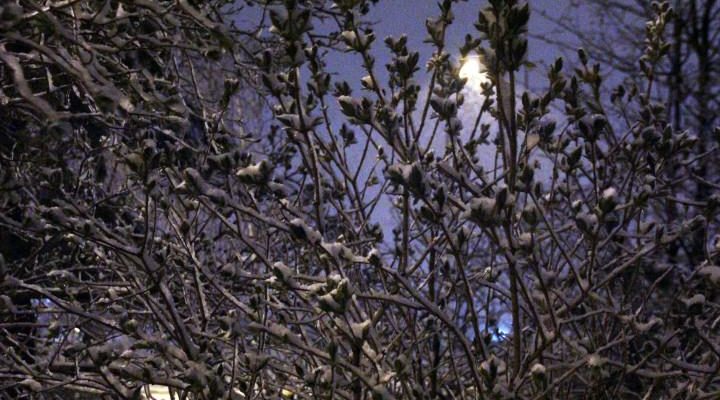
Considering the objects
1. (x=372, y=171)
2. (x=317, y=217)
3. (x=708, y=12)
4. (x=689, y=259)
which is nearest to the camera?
(x=317, y=217)

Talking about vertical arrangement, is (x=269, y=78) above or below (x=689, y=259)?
below

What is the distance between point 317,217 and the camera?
2.30 metres

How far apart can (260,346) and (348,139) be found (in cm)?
105

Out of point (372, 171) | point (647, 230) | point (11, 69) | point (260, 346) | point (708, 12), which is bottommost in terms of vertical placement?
point (260, 346)

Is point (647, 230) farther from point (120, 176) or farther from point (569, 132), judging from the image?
point (120, 176)

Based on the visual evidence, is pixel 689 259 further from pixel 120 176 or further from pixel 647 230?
pixel 120 176

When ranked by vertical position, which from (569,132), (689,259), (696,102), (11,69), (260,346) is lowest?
(260,346)

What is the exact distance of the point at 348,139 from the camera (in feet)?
9.77

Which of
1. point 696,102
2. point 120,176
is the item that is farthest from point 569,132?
point 120,176

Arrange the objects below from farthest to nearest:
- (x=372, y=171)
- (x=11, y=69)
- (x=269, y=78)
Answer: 1. (x=372, y=171)
2. (x=269, y=78)
3. (x=11, y=69)

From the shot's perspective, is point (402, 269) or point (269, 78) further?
point (402, 269)

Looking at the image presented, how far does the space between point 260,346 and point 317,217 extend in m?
0.49

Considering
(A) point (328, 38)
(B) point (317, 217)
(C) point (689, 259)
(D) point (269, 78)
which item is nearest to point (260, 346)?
(B) point (317, 217)

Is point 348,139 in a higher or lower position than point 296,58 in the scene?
higher
